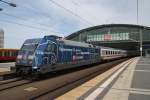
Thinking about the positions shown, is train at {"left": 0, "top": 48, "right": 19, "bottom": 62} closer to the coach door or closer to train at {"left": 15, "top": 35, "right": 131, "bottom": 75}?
train at {"left": 15, "top": 35, "right": 131, "bottom": 75}

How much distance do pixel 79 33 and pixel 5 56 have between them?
240 ft

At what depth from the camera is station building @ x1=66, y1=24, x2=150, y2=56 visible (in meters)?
93.5

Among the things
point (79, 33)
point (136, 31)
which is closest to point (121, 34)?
point (136, 31)

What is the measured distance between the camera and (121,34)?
319ft

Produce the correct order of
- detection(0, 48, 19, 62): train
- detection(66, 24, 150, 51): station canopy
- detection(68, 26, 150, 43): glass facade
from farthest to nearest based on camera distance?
detection(68, 26, 150, 43): glass facade
detection(66, 24, 150, 51): station canopy
detection(0, 48, 19, 62): train

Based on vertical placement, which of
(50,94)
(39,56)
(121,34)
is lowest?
(50,94)

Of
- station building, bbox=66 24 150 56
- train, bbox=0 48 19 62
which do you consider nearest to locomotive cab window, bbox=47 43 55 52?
train, bbox=0 48 19 62

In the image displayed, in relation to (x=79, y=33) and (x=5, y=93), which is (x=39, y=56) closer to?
(x=5, y=93)

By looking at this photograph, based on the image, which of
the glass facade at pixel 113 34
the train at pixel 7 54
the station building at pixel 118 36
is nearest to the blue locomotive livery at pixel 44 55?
the train at pixel 7 54

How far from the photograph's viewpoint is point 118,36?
313ft

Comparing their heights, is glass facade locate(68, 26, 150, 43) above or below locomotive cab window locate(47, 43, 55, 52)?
above

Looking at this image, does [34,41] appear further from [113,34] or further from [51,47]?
[113,34]

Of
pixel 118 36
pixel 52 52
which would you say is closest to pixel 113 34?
pixel 118 36

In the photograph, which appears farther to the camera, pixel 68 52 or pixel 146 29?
pixel 146 29
